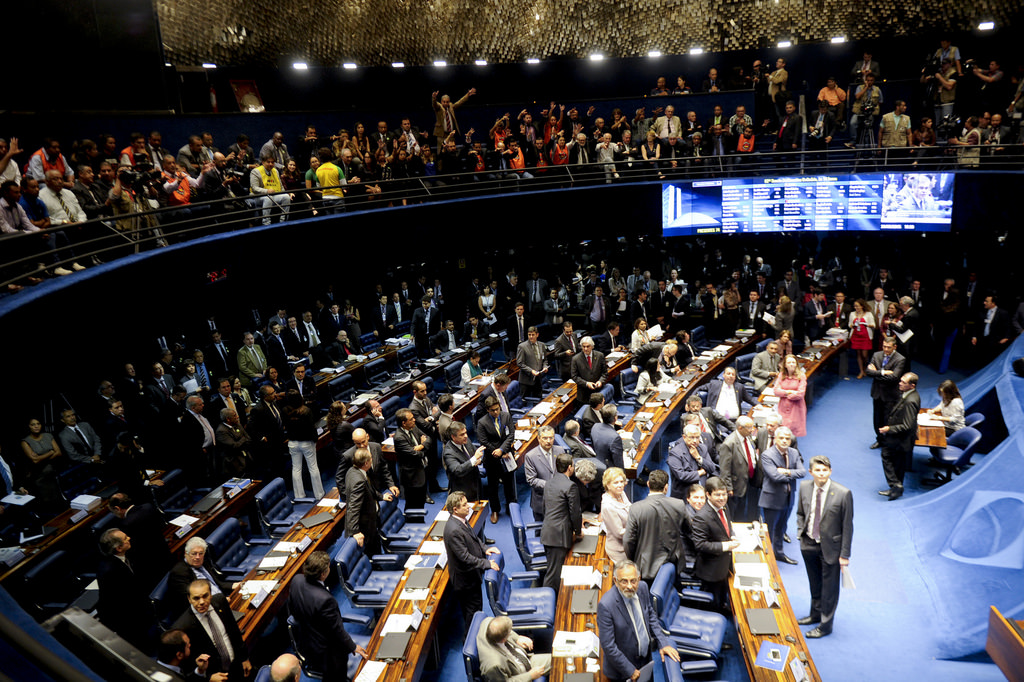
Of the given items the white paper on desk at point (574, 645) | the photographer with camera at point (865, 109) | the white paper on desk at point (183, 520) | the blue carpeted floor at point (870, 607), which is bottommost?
the blue carpeted floor at point (870, 607)

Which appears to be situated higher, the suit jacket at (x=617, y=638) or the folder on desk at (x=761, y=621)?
the suit jacket at (x=617, y=638)

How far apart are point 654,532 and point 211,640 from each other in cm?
354

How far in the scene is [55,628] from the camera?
8.91ft

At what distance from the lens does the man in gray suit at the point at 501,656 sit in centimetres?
479

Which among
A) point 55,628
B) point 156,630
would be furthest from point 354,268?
point 55,628

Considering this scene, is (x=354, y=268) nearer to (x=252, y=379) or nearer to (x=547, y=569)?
(x=252, y=379)

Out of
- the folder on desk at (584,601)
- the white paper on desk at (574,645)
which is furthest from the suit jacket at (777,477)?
the white paper on desk at (574,645)

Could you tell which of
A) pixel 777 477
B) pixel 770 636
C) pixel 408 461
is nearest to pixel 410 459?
pixel 408 461

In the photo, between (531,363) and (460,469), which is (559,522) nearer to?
(460,469)

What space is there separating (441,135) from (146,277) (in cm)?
763

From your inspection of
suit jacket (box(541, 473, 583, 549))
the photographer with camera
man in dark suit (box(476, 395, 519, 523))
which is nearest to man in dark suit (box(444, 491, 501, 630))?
suit jacket (box(541, 473, 583, 549))

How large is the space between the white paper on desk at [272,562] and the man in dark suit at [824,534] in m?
4.70

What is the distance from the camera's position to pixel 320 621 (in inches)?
207

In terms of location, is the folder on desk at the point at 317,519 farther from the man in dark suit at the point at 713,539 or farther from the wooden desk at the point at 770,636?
the wooden desk at the point at 770,636
